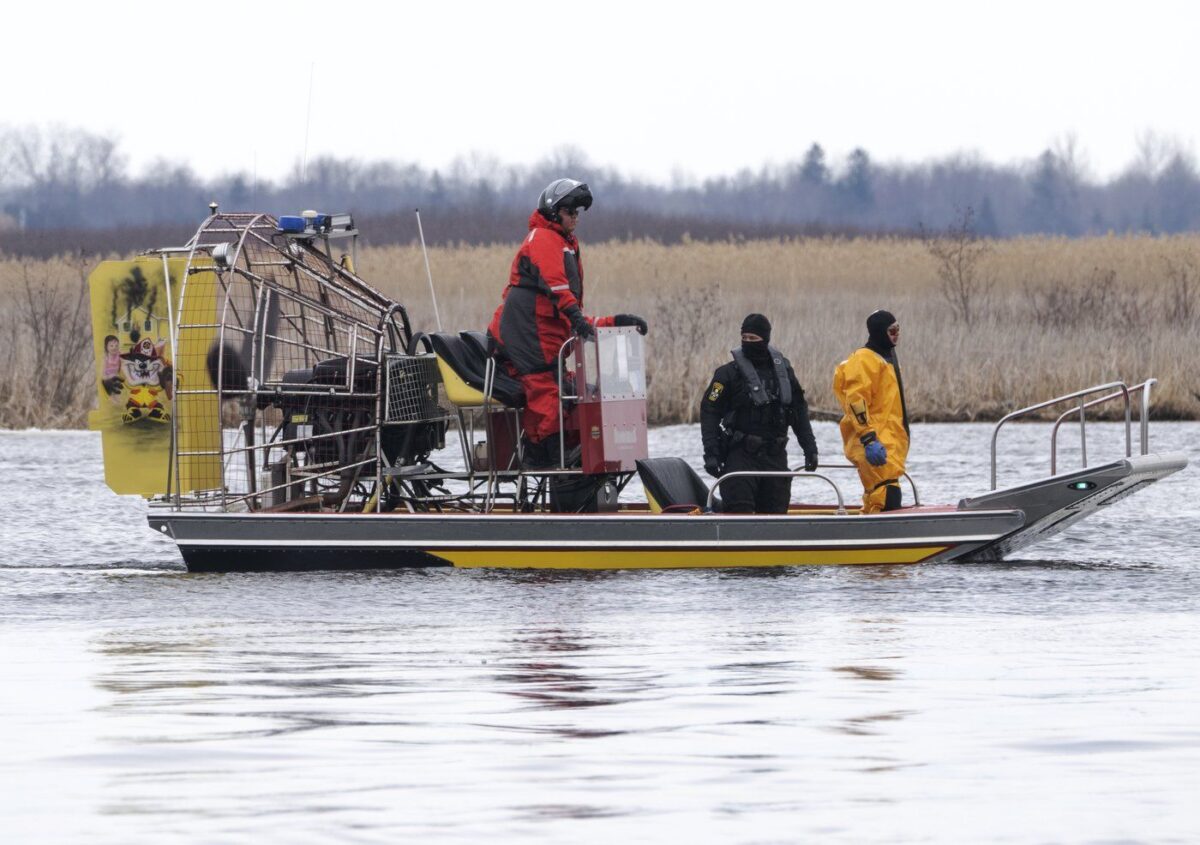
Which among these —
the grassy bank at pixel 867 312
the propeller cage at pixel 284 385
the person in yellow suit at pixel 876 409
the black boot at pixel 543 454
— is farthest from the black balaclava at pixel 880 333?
the grassy bank at pixel 867 312

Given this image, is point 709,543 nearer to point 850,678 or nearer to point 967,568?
point 967,568

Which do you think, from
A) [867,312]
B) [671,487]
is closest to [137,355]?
[671,487]

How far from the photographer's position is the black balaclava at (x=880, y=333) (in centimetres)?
1237

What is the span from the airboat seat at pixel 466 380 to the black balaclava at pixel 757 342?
1.40m

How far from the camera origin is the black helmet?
12383 mm

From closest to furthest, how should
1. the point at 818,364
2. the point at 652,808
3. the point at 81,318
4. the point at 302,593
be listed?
the point at 652,808 → the point at 302,593 → the point at 818,364 → the point at 81,318

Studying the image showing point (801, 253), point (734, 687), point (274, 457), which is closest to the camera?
point (734, 687)

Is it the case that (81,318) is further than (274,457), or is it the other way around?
(81,318)

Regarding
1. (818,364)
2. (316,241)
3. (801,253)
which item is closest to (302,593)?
(316,241)

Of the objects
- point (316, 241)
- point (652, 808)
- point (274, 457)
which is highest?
point (316, 241)

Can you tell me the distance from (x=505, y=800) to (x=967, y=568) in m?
6.95

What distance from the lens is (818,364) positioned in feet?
79.4

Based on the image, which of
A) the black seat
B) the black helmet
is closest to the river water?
the black seat

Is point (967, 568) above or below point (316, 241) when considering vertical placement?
below
